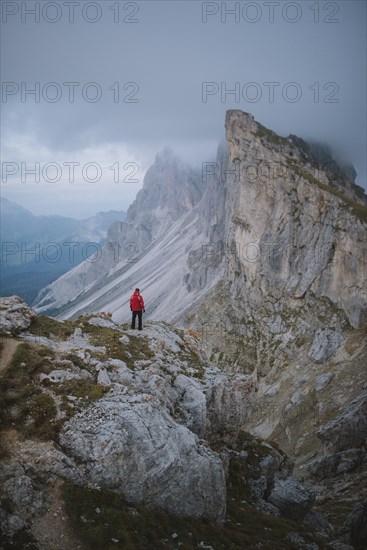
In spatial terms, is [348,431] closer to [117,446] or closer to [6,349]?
[117,446]

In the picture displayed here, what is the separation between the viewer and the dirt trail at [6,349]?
2034 cm

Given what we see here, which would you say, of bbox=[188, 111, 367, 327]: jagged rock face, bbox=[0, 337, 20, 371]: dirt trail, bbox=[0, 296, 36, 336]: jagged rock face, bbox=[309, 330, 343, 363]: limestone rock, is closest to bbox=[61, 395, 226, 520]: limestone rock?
bbox=[0, 337, 20, 371]: dirt trail

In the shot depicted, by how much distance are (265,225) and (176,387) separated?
95.7 meters

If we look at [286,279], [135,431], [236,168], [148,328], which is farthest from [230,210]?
[135,431]

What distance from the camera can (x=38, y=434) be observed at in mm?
17094

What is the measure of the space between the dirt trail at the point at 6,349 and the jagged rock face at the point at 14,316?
663 millimetres

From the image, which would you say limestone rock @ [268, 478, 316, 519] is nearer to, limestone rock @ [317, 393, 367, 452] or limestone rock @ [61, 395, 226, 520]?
limestone rock @ [61, 395, 226, 520]

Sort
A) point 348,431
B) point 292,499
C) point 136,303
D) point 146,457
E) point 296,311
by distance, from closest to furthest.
A: point 146,457, point 292,499, point 136,303, point 348,431, point 296,311

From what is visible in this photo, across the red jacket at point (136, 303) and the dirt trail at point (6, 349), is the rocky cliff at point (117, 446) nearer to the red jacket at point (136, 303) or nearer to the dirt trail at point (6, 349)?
the dirt trail at point (6, 349)

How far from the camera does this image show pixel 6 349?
2133 cm

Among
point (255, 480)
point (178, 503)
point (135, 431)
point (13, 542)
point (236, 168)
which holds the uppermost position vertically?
point (236, 168)

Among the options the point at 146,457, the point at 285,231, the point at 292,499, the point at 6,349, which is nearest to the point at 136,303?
the point at 6,349

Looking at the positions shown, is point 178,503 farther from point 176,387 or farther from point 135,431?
point 176,387

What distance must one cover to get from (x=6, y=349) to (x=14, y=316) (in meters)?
3.24
